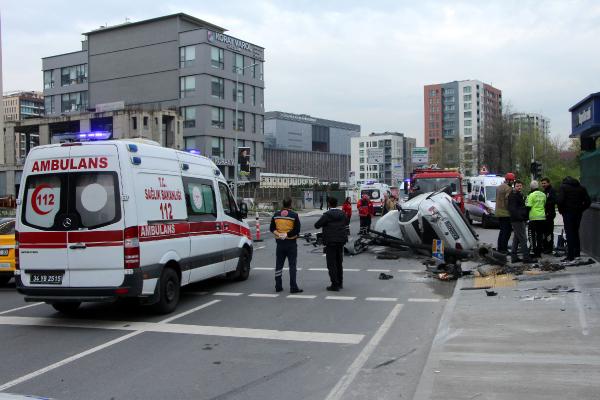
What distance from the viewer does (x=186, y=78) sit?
68.7 m

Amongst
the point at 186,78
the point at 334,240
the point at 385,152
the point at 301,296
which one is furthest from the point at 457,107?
the point at 301,296

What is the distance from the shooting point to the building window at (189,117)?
6806 cm

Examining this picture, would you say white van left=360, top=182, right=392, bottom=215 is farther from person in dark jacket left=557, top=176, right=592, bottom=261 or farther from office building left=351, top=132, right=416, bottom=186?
office building left=351, top=132, right=416, bottom=186

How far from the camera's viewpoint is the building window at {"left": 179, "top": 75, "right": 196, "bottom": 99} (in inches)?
2681

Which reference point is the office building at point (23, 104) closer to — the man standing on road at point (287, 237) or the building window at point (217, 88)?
the building window at point (217, 88)

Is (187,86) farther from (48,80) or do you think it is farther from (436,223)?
(436,223)

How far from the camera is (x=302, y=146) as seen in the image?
6373 inches

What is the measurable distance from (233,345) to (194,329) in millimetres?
1074

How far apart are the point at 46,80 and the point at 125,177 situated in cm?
8587

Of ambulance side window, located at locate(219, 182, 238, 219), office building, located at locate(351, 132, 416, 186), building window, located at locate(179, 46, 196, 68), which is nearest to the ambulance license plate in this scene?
ambulance side window, located at locate(219, 182, 238, 219)

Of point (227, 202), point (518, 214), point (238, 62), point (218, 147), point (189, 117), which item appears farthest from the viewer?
point (238, 62)

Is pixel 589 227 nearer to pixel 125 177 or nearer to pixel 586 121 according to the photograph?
pixel 586 121

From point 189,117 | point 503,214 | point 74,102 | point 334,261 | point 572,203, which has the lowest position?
point 334,261

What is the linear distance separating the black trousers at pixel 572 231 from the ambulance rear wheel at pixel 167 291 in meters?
8.10
